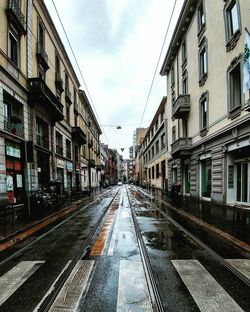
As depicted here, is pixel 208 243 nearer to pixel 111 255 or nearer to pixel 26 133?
pixel 111 255

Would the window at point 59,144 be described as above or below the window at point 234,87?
below

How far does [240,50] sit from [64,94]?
19.4 metres

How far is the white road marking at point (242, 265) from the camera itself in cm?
489

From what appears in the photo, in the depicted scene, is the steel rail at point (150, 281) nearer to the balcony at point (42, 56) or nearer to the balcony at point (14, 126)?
the balcony at point (14, 126)

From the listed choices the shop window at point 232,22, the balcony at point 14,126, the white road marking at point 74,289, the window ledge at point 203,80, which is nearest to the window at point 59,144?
the balcony at point 14,126

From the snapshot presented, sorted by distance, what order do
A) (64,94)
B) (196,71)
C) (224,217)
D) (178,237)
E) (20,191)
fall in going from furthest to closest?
(64,94) < (196,71) < (20,191) < (224,217) < (178,237)

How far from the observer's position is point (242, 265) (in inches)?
208

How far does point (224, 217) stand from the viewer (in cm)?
1145

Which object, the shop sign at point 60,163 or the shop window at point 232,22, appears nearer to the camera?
the shop window at point 232,22

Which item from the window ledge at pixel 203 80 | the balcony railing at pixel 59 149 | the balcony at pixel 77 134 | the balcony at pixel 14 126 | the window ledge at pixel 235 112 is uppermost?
the window ledge at pixel 203 80

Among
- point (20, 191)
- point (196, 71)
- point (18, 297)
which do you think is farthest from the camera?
point (196, 71)

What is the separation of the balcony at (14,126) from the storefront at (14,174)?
29.5 inches

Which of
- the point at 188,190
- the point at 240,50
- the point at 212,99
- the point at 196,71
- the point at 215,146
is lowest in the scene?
the point at 188,190

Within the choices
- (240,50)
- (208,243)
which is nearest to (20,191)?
(208,243)
